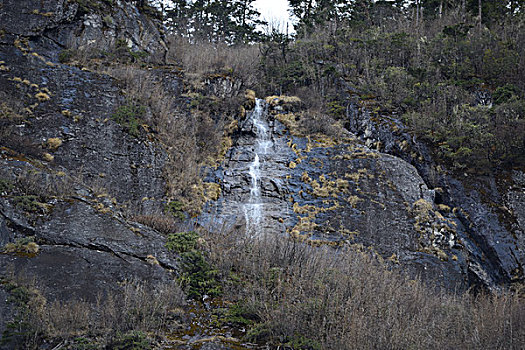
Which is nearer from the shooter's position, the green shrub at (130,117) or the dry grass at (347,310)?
the dry grass at (347,310)

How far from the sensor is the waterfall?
9.76 metres

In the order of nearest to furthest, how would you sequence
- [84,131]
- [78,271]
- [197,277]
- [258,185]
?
[78,271], [197,277], [84,131], [258,185]

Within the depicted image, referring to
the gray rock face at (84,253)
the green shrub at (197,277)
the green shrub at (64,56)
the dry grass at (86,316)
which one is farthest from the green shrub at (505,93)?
the green shrub at (64,56)

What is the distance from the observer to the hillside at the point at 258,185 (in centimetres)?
451

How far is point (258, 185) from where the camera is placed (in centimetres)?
1081

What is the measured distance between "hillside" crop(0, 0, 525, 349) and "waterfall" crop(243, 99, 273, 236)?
2.5 inches

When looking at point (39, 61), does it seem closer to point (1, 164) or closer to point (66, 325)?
point (1, 164)

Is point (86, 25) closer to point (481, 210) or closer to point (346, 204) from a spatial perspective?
point (346, 204)

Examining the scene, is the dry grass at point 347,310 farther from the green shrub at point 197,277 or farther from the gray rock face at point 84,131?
the gray rock face at point 84,131

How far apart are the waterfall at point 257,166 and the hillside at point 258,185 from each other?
0.21 feet

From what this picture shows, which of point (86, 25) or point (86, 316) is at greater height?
point (86, 25)

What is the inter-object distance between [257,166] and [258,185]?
36.1 inches

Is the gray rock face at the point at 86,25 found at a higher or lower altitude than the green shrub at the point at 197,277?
higher

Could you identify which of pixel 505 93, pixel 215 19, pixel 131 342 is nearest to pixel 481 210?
pixel 505 93
